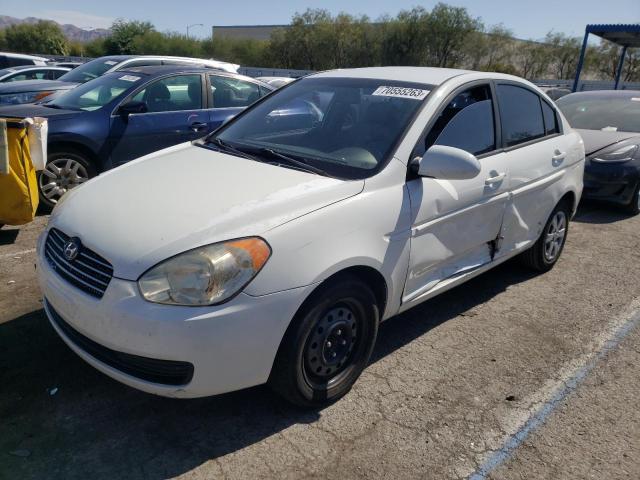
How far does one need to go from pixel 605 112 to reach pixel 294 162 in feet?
21.6

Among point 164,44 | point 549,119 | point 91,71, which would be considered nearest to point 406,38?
point 164,44

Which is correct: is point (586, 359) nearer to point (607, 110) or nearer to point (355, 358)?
point (355, 358)

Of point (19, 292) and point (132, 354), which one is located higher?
point (132, 354)

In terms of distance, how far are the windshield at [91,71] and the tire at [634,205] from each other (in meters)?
8.70

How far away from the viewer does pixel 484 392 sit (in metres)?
3.00

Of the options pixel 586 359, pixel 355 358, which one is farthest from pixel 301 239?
pixel 586 359

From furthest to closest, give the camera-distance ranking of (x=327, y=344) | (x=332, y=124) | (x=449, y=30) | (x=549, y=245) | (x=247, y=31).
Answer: (x=247, y=31)
(x=449, y=30)
(x=549, y=245)
(x=332, y=124)
(x=327, y=344)

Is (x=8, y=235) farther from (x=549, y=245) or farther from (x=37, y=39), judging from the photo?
(x=37, y=39)

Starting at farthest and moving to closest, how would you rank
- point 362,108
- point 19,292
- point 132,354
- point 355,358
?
point 19,292, point 362,108, point 355,358, point 132,354

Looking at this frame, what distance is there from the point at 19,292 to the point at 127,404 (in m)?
1.72

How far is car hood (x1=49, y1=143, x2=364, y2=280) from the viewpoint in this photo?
2309 mm

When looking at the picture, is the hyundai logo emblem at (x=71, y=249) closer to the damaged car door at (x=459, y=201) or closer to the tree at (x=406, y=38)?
the damaged car door at (x=459, y=201)

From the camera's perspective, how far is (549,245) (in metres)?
4.69

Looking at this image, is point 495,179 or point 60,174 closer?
point 495,179
